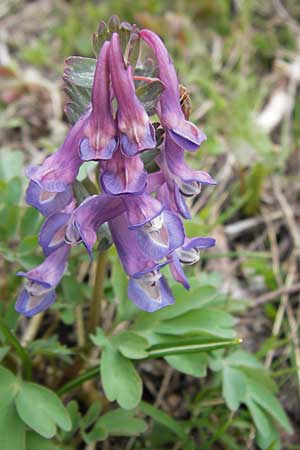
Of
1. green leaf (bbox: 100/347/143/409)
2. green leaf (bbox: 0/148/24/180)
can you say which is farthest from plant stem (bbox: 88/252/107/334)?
green leaf (bbox: 0/148/24/180)

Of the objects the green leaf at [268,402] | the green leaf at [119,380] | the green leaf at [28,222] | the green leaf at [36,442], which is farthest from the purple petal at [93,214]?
the green leaf at [268,402]

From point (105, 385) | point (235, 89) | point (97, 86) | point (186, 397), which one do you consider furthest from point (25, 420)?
point (235, 89)

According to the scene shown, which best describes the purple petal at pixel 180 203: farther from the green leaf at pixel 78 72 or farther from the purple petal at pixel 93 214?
the green leaf at pixel 78 72

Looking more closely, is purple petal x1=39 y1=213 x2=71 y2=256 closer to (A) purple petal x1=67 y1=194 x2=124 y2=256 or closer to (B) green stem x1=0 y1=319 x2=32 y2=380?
(A) purple petal x1=67 y1=194 x2=124 y2=256

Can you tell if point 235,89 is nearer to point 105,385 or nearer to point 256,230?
point 256,230

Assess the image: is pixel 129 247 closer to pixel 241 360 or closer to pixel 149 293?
pixel 149 293

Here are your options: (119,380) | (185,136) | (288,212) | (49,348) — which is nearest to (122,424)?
(119,380)
